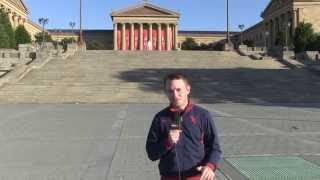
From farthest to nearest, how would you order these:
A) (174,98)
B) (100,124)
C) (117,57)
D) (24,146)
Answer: (117,57), (100,124), (24,146), (174,98)

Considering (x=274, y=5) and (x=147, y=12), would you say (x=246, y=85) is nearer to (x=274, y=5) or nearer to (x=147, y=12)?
(x=147, y=12)

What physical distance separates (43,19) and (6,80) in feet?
133

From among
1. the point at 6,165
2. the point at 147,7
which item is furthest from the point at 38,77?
the point at 147,7

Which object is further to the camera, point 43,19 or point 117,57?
point 43,19

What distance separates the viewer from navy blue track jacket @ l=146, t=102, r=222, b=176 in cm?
433

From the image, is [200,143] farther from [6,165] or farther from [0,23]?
[0,23]

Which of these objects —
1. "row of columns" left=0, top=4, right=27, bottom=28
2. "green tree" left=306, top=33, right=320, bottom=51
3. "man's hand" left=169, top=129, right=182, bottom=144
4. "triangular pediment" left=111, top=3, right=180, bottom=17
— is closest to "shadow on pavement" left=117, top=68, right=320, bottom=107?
"man's hand" left=169, top=129, right=182, bottom=144

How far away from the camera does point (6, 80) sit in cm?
3334

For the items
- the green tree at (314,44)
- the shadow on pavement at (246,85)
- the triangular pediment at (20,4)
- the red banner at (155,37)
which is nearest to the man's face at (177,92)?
the shadow on pavement at (246,85)

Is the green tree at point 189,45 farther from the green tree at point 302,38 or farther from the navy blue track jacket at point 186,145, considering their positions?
the navy blue track jacket at point 186,145

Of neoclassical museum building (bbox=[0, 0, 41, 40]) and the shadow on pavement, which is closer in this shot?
the shadow on pavement

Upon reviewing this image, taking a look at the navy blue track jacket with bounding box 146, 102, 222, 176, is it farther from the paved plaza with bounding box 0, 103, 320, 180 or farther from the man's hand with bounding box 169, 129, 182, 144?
the paved plaza with bounding box 0, 103, 320, 180

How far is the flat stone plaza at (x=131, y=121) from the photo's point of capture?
9.59 m

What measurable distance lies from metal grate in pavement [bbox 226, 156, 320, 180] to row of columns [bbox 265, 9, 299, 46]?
85.6 m
